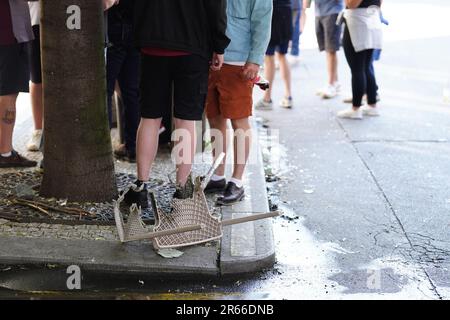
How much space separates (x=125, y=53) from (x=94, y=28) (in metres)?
1.02

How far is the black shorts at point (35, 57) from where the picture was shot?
19.2 feet

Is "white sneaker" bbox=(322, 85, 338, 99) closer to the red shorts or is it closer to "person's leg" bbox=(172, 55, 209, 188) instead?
the red shorts

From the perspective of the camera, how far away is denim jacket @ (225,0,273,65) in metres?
4.82

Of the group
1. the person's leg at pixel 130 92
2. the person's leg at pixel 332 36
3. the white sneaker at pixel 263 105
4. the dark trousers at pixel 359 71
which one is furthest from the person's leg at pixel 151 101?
the person's leg at pixel 332 36

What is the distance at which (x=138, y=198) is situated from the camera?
479cm

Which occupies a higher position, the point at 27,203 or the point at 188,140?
the point at 188,140

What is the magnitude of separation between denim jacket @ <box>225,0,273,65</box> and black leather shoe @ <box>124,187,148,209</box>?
1.13 metres

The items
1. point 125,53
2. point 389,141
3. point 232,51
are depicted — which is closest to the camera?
point 232,51

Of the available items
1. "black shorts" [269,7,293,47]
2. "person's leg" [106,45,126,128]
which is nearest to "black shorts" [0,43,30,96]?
"person's leg" [106,45,126,128]

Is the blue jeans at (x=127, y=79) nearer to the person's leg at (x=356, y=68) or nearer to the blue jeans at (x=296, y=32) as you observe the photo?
the person's leg at (x=356, y=68)

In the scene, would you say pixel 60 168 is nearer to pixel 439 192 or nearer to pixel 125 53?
pixel 125 53

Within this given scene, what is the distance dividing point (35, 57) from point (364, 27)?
12.0 ft

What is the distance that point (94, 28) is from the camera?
4.62 meters
